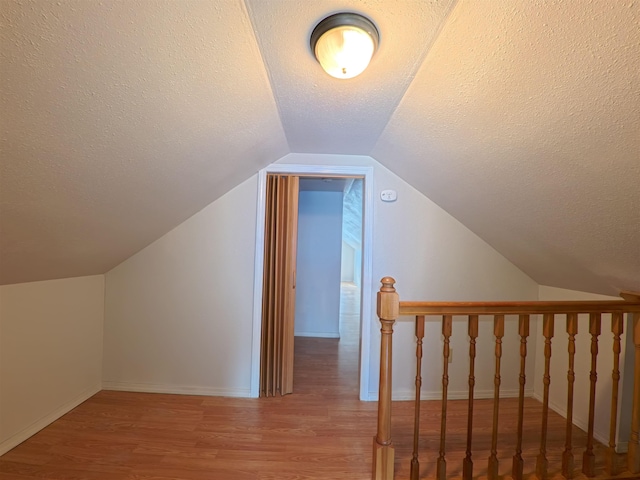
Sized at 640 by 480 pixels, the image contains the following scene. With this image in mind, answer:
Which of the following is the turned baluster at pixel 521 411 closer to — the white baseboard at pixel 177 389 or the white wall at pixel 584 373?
the white wall at pixel 584 373

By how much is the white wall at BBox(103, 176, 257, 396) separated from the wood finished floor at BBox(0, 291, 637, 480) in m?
0.18

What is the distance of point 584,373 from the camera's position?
2.12 metres

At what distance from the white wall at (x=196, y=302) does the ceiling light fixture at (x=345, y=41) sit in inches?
58.9

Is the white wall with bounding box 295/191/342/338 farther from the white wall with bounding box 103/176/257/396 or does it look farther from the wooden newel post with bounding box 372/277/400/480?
the wooden newel post with bounding box 372/277/400/480

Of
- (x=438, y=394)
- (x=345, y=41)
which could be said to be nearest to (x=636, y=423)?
(x=438, y=394)

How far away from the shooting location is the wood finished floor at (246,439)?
1640mm

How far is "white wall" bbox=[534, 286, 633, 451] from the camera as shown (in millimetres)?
1891

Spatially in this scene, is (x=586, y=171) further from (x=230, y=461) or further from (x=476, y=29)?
(x=230, y=461)

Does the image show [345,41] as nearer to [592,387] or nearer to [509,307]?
[509,307]

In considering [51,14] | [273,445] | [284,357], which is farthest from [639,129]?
[284,357]

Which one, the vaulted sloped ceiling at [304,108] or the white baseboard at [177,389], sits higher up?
the vaulted sloped ceiling at [304,108]

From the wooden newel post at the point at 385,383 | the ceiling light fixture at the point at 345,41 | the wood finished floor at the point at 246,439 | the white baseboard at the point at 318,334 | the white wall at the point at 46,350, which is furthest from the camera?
the white baseboard at the point at 318,334

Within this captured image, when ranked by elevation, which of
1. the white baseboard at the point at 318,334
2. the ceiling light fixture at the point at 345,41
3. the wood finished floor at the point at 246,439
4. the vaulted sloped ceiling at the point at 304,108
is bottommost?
the white baseboard at the point at 318,334

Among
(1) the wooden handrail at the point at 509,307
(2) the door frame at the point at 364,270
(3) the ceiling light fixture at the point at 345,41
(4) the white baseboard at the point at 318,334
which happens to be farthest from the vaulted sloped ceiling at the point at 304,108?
(4) the white baseboard at the point at 318,334
